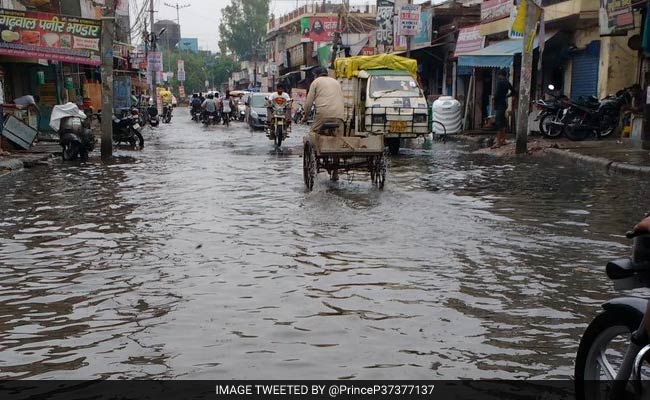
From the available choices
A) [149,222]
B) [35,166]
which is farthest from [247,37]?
[149,222]

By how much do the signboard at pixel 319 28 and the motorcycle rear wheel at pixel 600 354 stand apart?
6311 centimetres

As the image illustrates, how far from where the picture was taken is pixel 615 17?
58.9 feet

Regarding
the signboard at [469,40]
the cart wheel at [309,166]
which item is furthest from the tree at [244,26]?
the cart wheel at [309,166]

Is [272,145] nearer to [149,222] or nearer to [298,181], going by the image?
[298,181]

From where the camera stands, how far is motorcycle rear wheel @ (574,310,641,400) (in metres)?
3.13

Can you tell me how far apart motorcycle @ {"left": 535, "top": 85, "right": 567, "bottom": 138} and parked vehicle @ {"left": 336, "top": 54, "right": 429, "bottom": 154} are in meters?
4.08

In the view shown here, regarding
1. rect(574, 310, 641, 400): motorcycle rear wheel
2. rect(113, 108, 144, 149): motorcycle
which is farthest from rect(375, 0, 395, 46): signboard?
rect(574, 310, 641, 400): motorcycle rear wheel

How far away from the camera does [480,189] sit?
11805mm

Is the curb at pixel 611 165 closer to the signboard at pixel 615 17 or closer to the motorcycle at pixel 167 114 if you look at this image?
the signboard at pixel 615 17

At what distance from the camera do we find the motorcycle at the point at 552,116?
20750 mm

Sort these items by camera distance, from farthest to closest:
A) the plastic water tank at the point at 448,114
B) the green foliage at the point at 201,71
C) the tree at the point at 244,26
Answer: the green foliage at the point at 201,71
the tree at the point at 244,26
the plastic water tank at the point at 448,114

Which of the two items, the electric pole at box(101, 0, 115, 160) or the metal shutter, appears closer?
the electric pole at box(101, 0, 115, 160)

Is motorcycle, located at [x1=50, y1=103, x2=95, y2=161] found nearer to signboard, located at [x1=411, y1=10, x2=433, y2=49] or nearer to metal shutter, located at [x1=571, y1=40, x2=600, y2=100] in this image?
metal shutter, located at [x1=571, y1=40, x2=600, y2=100]

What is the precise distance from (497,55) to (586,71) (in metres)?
3.15
